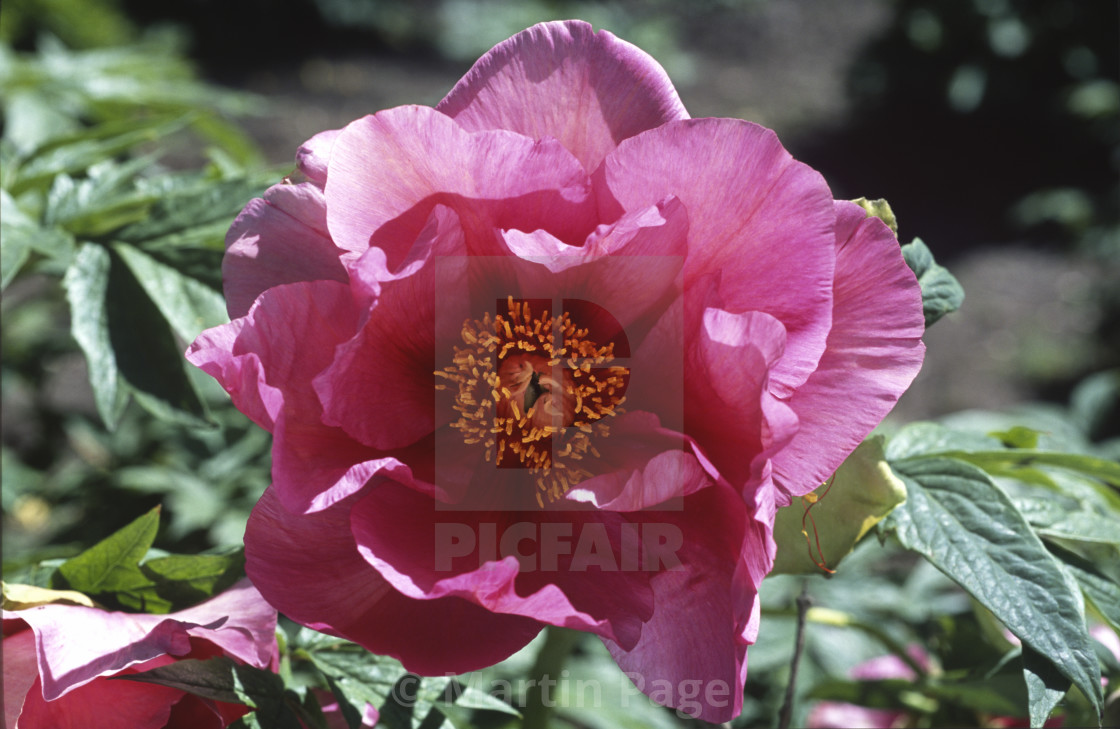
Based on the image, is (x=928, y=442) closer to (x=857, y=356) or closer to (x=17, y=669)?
(x=857, y=356)

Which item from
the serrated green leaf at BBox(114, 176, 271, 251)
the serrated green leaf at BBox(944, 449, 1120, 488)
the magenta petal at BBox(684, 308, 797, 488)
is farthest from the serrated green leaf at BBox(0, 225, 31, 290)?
the serrated green leaf at BBox(944, 449, 1120, 488)

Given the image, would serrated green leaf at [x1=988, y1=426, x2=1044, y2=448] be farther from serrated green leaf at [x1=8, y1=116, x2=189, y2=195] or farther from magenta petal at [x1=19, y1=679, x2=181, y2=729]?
serrated green leaf at [x1=8, y1=116, x2=189, y2=195]

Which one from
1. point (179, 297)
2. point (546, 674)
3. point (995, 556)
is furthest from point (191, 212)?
point (995, 556)

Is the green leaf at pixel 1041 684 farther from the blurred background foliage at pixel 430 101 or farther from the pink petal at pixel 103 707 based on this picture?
the pink petal at pixel 103 707

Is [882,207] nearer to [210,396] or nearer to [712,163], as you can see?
[712,163]

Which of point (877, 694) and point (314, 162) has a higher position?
point (314, 162)

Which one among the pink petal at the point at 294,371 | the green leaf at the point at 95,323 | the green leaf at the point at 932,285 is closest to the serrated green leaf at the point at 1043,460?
the green leaf at the point at 932,285
